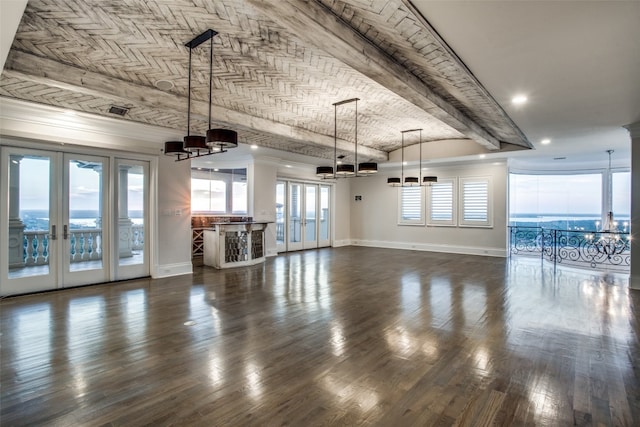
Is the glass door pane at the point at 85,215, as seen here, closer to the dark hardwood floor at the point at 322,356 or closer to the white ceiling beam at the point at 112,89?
the dark hardwood floor at the point at 322,356

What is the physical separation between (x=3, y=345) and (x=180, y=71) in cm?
363

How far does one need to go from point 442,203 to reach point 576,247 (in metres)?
3.83

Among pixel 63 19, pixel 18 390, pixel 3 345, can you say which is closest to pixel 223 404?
pixel 18 390

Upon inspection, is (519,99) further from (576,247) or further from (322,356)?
(576,247)

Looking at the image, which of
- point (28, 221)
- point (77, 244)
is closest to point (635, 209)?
point (77, 244)

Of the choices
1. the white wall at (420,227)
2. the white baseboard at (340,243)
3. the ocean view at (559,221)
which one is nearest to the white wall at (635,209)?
the white wall at (420,227)

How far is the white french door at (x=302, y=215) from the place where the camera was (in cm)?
1050

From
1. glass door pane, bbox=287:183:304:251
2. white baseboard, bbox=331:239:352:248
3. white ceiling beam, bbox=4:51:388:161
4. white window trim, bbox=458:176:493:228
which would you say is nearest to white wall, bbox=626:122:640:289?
white window trim, bbox=458:176:493:228

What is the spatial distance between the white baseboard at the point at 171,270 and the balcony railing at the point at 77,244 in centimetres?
55

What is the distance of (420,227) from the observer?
11.1m

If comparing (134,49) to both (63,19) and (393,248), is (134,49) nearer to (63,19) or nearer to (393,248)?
(63,19)

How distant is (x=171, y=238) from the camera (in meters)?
6.79

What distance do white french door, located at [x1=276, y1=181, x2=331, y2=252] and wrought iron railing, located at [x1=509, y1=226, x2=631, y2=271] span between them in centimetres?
594

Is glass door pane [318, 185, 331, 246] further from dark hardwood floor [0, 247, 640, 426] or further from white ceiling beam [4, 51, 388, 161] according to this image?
dark hardwood floor [0, 247, 640, 426]
